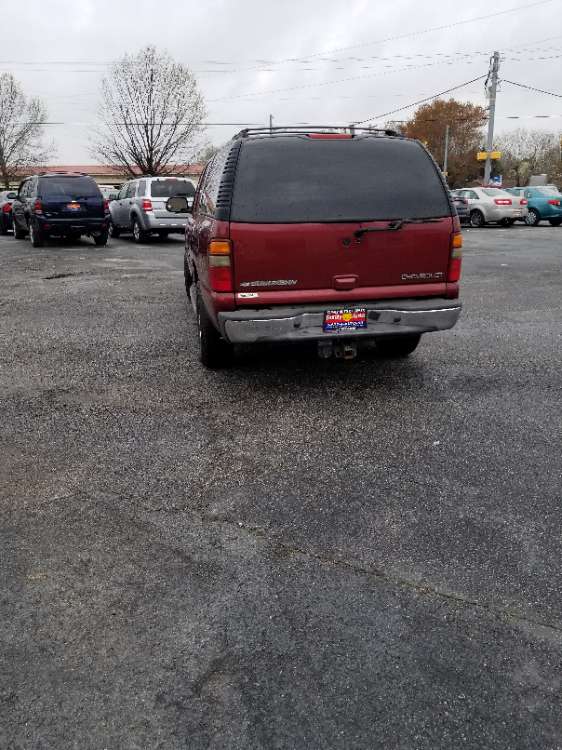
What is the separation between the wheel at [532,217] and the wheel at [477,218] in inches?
84.5

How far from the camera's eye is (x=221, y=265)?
464cm

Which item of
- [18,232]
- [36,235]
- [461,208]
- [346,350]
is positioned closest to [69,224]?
[36,235]

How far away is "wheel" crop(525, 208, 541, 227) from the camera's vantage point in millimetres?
26406

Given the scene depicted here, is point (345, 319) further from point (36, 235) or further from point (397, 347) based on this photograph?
point (36, 235)

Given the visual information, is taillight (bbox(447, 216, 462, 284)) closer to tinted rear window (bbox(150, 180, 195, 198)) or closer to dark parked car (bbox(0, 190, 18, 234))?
tinted rear window (bbox(150, 180, 195, 198))

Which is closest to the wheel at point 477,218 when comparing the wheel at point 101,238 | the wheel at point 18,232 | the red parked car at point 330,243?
the wheel at point 101,238

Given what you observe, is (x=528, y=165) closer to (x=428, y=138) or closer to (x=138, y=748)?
(x=428, y=138)

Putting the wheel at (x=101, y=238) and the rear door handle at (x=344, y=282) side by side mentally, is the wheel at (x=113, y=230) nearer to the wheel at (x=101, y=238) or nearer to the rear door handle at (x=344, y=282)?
the wheel at (x=101, y=238)

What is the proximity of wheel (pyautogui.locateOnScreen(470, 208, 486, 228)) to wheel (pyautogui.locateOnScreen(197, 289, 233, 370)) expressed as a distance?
22365 millimetres

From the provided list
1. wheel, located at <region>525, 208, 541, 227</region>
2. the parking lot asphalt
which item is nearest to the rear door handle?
the parking lot asphalt

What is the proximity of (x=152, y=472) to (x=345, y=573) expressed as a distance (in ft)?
4.73

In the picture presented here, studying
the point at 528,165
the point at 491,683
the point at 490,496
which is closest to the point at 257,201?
the point at 490,496

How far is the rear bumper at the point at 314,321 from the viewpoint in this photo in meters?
4.70

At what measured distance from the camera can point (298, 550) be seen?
2898mm
